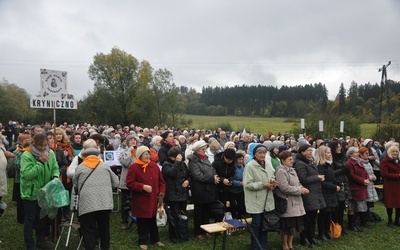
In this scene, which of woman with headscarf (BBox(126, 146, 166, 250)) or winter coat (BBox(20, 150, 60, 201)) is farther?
woman with headscarf (BBox(126, 146, 166, 250))

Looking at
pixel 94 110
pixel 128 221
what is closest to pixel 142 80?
pixel 94 110

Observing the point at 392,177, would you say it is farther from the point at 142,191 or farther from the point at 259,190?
the point at 142,191

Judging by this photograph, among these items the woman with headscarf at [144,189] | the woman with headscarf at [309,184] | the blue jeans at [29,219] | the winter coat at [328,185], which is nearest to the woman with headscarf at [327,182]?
the winter coat at [328,185]

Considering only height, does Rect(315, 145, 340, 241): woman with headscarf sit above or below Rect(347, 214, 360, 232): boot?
above

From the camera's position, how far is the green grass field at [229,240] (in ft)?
20.1

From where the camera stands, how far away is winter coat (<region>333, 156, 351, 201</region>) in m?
7.12

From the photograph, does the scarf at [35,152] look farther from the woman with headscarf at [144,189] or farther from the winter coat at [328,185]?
the winter coat at [328,185]

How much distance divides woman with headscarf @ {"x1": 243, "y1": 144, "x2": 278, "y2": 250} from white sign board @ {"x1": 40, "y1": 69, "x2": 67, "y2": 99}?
4.06 metres

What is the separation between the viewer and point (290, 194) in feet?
19.3

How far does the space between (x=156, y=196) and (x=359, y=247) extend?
4.47 m

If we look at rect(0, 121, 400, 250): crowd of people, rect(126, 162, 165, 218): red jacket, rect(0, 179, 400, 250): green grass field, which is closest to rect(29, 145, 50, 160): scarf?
rect(0, 121, 400, 250): crowd of people

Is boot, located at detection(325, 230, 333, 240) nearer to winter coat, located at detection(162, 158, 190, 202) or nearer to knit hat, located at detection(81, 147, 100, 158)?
winter coat, located at detection(162, 158, 190, 202)

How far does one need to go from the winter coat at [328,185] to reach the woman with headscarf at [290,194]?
101cm

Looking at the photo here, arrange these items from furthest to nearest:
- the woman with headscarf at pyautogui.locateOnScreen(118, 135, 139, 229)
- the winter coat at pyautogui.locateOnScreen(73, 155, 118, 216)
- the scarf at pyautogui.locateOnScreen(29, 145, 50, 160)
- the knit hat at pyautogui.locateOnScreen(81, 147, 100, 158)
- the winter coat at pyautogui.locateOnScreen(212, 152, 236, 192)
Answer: the woman with headscarf at pyautogui.locateOnScreen(118, 135, 139, 229) → the winter coat at pyautogui.locateOnScreen(212, 152, 236, 192) → the knit hat at pyautogui.locateOnScreen(81, 147, 100, 158) → the scarf at pyautogui.locateOnScreen(29, 145, 50, 160) → the winter coat at pyautogui.locateOnScreen(73, 155, 118, 216)
